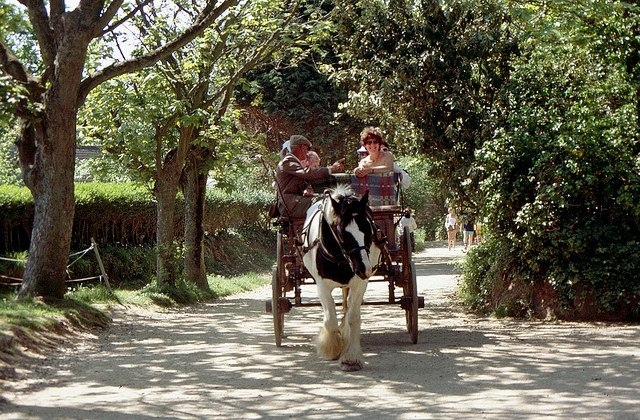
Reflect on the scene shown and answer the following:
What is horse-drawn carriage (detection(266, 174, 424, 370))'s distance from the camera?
9852mm

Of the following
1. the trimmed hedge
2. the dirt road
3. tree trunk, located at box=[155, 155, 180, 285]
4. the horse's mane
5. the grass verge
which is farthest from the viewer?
the trimmed hedge

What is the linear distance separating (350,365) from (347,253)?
121cm

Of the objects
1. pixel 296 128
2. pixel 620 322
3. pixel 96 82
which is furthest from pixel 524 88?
pixel 296 128

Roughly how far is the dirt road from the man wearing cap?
184 cm

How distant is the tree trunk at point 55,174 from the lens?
550 inches

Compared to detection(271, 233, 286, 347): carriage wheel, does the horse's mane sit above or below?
above

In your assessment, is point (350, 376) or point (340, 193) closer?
point (350, 376)

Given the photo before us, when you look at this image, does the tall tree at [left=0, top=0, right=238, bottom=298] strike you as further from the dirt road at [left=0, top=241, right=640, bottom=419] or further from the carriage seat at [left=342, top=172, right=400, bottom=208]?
the carriage seat at [left=342, top=172, right=400, bottom=208]

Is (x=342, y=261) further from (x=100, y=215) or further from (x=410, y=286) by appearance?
(x=100, y=215)

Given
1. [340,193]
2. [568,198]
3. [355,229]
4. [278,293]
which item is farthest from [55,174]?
[568,198]

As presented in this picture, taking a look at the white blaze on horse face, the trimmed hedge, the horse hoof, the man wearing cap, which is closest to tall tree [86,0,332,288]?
the trimmed hedge

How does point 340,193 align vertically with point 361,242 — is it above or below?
above

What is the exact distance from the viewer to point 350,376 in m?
9.48

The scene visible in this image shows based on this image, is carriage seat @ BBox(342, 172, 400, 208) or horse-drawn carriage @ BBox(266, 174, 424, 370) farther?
carriage seat @ BBox(342, 172, 400, 208)
